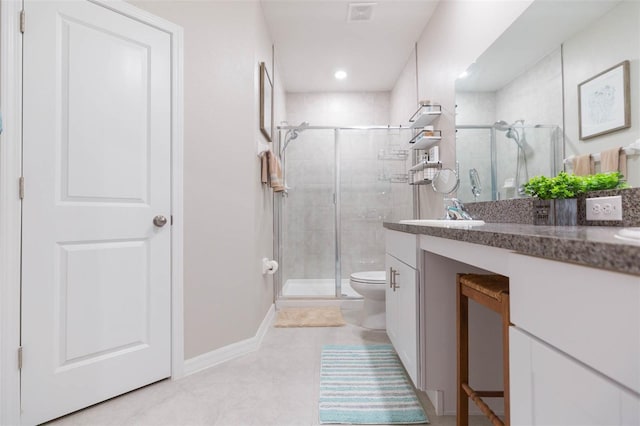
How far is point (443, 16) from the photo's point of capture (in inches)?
101

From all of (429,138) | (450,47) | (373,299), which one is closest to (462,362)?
(373,299)

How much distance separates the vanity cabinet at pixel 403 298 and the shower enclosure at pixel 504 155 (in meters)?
0.62

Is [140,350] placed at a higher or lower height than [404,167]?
lower

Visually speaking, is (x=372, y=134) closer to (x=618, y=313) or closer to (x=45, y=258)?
(x=45, y=258)

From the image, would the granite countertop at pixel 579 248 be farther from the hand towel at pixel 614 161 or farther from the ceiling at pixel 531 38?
the ceiling at pixel 531 38

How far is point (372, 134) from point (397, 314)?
2.44m

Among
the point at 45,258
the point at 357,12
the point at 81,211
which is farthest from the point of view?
the point at 357,12

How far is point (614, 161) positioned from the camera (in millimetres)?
1161

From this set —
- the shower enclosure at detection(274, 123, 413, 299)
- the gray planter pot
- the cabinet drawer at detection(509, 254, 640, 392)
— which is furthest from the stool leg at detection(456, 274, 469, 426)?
the shower enclosure at detection(274, 123, 413, 299)

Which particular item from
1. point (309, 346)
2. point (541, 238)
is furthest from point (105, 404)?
point (541, 238)

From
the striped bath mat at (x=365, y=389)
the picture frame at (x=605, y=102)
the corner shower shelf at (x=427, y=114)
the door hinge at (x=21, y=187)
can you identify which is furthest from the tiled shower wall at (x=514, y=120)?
the door hinge at (x=21, y=187)

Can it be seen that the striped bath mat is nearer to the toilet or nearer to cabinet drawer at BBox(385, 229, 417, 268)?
the toilet

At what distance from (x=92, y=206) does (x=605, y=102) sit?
2.17m

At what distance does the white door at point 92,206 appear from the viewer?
140 cm
